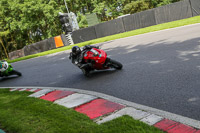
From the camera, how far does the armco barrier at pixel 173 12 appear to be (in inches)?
891

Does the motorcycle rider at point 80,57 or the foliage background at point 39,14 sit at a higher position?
the foliage background at point 39,14

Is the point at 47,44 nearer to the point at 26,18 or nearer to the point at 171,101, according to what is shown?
the point at 26,18

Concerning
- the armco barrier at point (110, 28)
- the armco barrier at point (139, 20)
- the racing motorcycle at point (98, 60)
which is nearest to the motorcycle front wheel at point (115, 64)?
the racing motorcycle at point (98, 60)

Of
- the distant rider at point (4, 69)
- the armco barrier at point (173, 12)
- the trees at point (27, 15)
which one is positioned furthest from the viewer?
the trees at point (27, 15)

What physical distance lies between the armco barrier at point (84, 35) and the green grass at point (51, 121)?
75.1ft

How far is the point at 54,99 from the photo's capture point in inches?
242

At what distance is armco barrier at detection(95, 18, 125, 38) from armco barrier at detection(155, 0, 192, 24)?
4502mm

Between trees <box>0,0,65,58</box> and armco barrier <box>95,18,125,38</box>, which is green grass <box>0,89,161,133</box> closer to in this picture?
armco barrier <box>95,18,125,38</box>

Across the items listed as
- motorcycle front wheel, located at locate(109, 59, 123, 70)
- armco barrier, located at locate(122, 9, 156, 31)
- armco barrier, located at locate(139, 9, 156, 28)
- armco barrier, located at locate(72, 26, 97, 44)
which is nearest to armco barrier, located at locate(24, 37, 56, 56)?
armco barrier, located at locate(72, 26, 97, 44)

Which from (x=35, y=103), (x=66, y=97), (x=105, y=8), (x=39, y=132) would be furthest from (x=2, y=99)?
(x=105, y=8)

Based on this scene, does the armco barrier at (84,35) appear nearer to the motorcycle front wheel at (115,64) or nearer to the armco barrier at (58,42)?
the armco barrier at (58,42)

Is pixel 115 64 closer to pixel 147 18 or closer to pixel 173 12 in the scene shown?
pixel 173 12

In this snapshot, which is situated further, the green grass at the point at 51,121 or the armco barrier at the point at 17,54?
the armco barrier at the point at 17,54

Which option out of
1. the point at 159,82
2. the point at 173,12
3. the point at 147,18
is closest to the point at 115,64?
the point at 159,82
